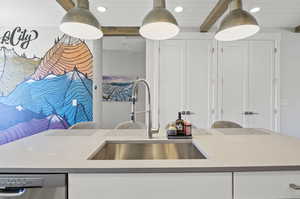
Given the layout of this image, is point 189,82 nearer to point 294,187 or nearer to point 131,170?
point 294,187

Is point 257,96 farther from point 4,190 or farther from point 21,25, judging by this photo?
point 21,25

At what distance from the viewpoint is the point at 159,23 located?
4.86 ft

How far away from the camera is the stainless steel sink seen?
4.87 ft

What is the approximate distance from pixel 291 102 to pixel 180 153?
3.51 meters

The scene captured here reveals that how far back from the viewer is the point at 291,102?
3.83 metres

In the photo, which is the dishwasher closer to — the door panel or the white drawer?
the white drawer

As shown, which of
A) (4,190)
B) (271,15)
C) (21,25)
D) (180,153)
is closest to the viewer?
(4,190)

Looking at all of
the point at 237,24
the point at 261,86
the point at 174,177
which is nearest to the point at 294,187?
the point at 174,177

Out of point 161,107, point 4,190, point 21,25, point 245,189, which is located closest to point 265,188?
point 245,189

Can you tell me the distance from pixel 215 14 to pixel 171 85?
4.67ft

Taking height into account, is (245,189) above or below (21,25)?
below

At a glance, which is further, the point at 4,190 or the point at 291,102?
the point at 291,102

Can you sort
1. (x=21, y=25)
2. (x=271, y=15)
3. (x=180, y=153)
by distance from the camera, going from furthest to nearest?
(x=21, y=25), (x=271, y=15), (x=180, y=153)

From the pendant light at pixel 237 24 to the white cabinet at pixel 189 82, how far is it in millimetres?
1978
